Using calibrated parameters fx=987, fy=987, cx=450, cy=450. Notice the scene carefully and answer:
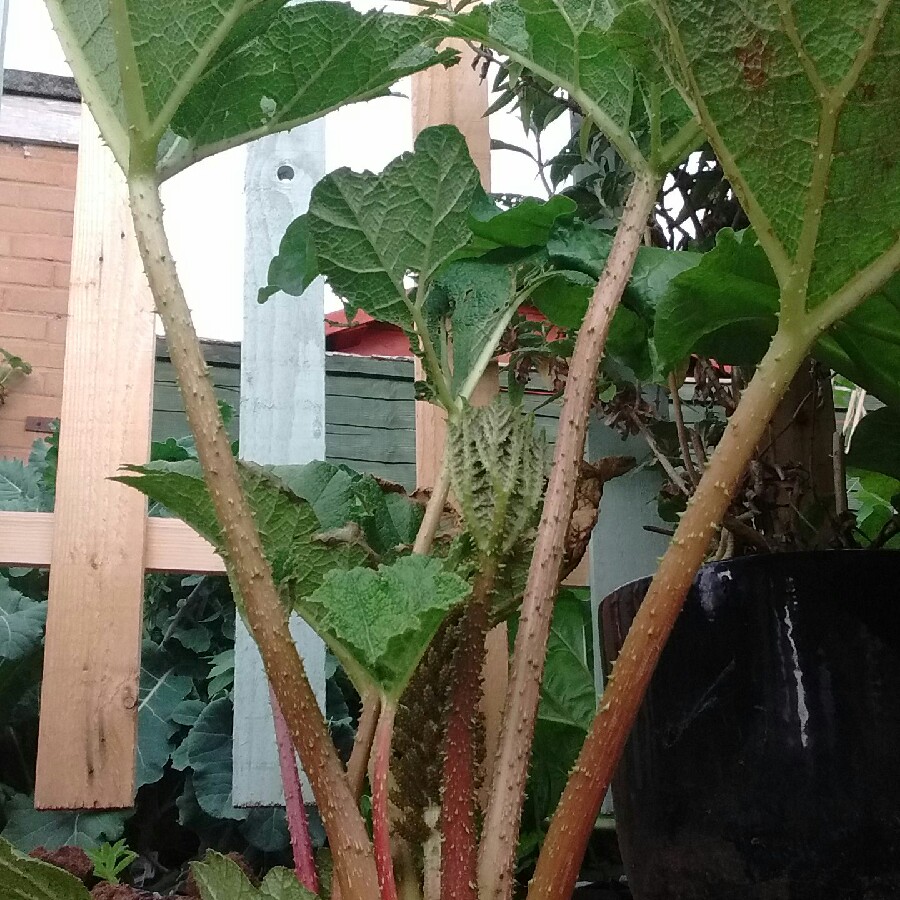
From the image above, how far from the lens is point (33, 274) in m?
2.81

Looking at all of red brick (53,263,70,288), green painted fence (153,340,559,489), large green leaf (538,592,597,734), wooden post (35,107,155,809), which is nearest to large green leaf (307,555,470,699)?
large green leaf (538,592,597,734)

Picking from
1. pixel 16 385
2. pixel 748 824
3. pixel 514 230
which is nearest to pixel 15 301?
pixel 16 385

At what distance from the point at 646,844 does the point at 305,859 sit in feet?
0.85

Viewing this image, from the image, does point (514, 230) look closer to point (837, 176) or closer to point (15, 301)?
point (837, 176)

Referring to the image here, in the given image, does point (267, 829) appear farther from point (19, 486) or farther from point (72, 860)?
point (19, 486)

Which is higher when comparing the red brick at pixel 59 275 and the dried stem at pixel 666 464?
the red brick at pixel 59 275

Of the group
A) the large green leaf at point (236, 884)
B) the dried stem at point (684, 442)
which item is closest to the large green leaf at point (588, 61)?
the dried stem at point (684, 442)

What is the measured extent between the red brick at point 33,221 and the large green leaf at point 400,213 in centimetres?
224

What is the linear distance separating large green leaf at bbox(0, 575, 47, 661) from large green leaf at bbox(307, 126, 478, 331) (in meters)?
0.81

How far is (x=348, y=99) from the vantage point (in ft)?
2.59

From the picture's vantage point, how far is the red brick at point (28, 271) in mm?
2789

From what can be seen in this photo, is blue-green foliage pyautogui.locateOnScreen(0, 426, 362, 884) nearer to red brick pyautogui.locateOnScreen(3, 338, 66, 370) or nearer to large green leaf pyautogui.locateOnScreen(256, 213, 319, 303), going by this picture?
large green leaf pyautogui.locateOnScreen(256, 213, 319, 303)

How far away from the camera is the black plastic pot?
2.16ft

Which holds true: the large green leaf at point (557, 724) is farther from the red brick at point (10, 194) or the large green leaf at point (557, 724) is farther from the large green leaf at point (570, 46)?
the red brick at point (10, 194)
